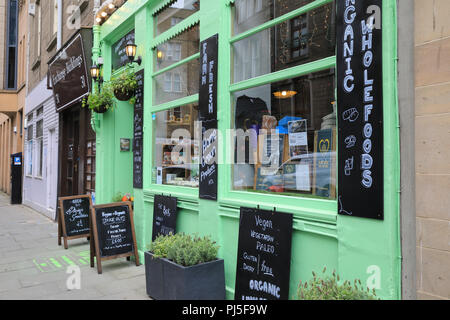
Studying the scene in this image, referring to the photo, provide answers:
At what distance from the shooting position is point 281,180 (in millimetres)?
3959

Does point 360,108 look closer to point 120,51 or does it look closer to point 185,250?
point 185,250

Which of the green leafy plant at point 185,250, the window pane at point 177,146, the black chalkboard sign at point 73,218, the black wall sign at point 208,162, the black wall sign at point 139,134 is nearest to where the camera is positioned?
the green leafy plant at point 185,250

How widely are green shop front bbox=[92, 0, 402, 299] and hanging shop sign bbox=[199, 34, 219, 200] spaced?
2 cm

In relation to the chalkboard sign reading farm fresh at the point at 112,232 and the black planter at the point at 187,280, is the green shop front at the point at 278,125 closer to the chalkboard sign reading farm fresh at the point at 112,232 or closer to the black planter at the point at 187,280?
the black planter at the point at 187,280

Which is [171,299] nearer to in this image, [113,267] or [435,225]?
[113,267]

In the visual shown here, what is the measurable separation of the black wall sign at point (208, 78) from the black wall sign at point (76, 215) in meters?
3.96

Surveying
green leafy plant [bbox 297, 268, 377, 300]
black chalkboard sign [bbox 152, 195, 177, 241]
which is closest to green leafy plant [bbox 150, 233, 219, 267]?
black chalkboard sign [bbox 152, 195, 177, 241]

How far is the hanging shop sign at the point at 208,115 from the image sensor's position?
446cm

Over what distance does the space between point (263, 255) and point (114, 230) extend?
2.82 m

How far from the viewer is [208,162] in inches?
179

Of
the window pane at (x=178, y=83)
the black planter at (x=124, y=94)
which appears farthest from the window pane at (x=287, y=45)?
the black planter at (x=124, y=94)
